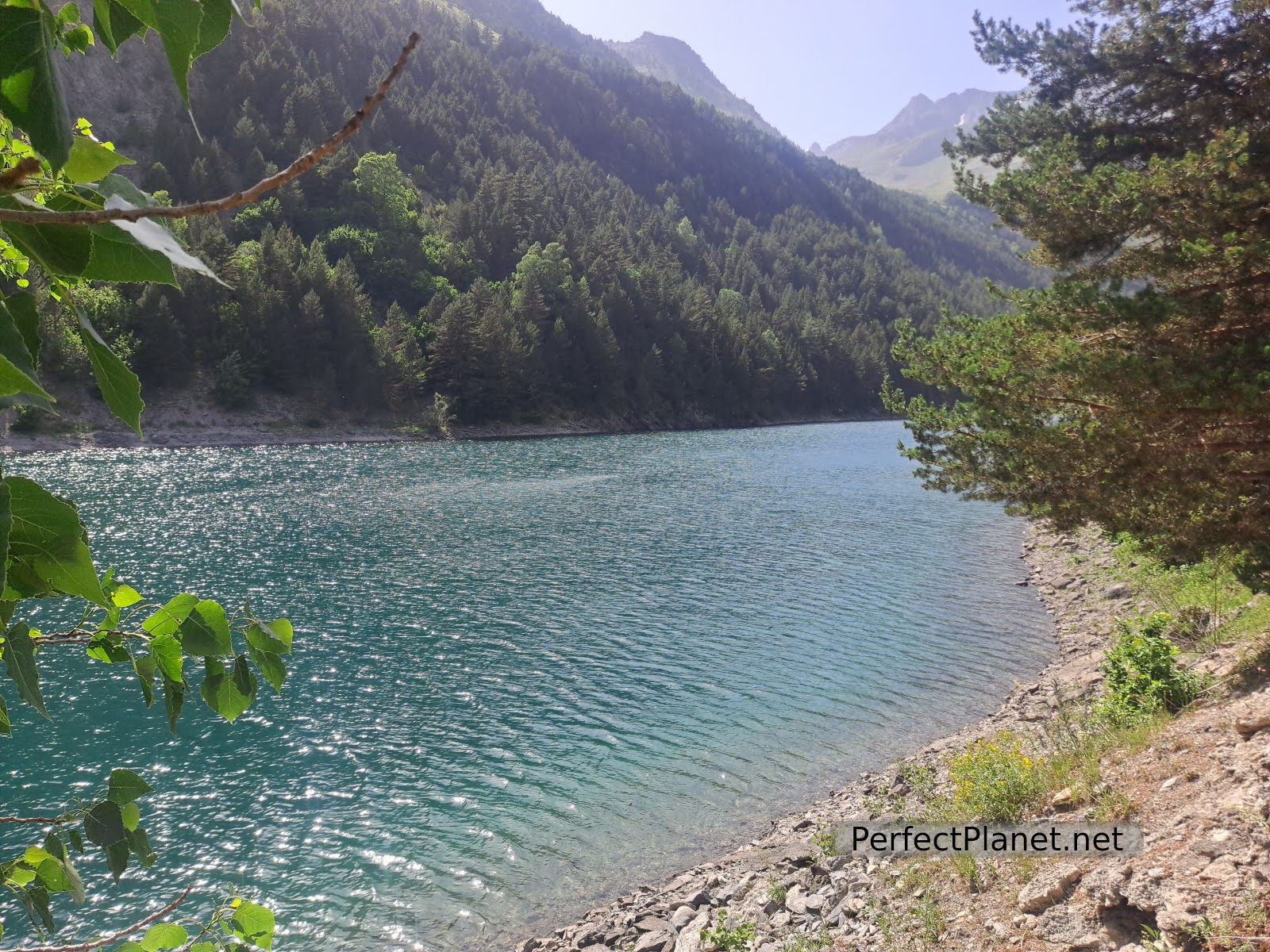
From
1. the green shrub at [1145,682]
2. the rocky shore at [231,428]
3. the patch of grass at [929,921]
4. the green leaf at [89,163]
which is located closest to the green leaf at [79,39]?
the green leaf at [89,163]

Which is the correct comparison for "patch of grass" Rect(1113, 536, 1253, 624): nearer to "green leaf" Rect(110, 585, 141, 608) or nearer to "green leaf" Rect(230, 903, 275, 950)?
"green leaf" Rect(230, 903, 275, 950)

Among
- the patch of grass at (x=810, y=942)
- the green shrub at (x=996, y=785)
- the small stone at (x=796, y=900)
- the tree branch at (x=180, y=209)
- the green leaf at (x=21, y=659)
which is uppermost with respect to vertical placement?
the tree branch at (x=180, y=209)

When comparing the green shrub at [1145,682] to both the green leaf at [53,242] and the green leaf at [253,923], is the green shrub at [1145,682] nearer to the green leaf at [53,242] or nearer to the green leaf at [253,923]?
the green leaf at [253,923]

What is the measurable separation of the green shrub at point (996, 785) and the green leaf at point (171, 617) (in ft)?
28.2

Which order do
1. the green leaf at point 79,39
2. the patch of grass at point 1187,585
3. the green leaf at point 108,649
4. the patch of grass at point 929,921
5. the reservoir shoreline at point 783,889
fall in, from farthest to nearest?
the patch of grass at point 1187,585 → the reservoir shoreline at point 783,889 → the patch of grass at point 929,921 → the green leaf at point 108,649 → the green leaf at point 79,39

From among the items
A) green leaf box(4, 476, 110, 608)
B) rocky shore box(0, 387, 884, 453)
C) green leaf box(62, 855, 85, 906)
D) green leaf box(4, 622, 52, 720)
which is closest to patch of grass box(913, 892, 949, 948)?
green leaf box(62, 855, 85, 906)

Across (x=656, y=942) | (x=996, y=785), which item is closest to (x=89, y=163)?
(x=656, y=942)

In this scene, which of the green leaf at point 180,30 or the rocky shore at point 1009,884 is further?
the rocky shore at point 1009,884

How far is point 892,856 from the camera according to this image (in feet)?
27.3

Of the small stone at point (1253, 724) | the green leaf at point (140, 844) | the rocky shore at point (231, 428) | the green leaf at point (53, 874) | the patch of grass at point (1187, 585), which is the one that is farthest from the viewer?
the rocky shore at point (231, 428)

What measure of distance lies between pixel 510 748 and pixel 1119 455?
9.56 m

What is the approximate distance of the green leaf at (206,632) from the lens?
1268 mm

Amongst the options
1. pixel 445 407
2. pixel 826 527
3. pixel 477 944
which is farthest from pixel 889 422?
pixel 477 944

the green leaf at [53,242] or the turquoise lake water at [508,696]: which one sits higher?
the green leaf at [53,242]
